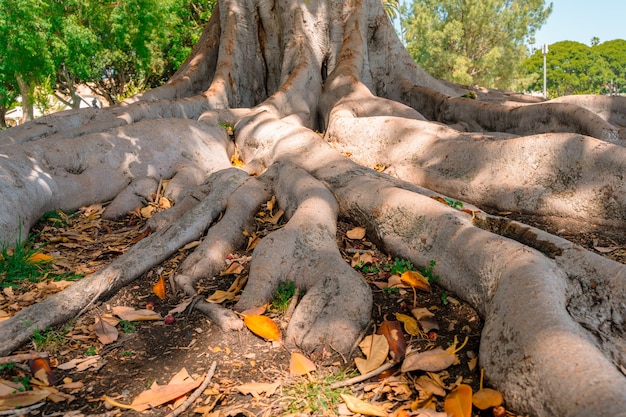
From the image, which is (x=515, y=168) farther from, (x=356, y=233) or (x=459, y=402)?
(x=459, y=402)

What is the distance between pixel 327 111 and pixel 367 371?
515 centimetres

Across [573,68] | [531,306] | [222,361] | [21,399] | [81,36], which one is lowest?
[573,68]

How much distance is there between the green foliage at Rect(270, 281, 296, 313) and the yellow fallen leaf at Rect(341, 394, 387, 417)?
83 centimetres

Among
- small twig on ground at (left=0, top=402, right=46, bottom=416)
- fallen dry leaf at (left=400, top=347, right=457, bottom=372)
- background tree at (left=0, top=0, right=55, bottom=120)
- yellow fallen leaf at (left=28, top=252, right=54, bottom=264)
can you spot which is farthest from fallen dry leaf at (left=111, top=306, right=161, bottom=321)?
background tree at (left=0, top=0, right=55, bottom=120)

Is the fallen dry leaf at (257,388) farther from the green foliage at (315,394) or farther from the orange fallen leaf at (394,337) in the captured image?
the orange fallen leaf at (394,337)

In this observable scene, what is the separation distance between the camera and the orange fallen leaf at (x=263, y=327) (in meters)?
2.57

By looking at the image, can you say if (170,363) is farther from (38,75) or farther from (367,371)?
(38,75)

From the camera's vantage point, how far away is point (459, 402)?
78.5 inches

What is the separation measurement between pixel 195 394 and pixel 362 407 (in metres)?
0.74

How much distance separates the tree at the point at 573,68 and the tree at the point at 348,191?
5526 centimetres

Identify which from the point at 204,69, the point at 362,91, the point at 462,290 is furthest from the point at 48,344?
the point at 204,69

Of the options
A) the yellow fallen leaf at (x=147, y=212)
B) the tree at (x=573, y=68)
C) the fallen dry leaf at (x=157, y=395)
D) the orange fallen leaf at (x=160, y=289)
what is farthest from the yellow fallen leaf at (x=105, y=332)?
the tree at (x=573, y=68)

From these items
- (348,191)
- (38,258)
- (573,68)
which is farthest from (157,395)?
(573,68)

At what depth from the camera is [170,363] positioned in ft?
8.01
